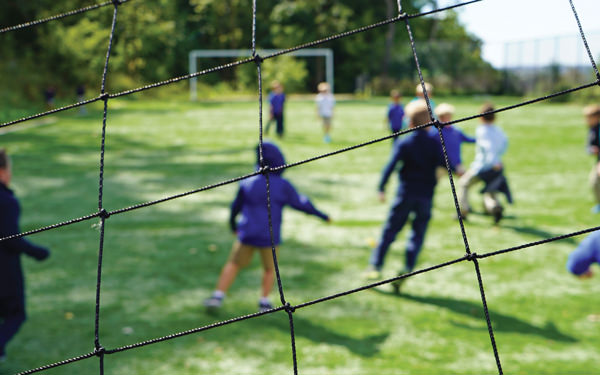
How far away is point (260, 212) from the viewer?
15.8ft

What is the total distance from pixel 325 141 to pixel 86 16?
2301cm

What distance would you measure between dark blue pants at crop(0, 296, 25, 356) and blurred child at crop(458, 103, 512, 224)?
4.88 meters

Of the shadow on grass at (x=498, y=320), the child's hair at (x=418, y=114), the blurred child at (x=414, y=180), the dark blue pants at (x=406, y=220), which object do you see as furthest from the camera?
the dark blue pants at (x=406, y=220)

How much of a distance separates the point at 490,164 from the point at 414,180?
241 cm

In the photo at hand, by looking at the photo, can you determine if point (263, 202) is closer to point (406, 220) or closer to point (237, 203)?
point (237, 203)

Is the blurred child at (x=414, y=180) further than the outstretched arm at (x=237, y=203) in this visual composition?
Yes

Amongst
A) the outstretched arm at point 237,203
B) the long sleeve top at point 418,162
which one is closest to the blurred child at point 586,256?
the long sleeve top at point 418,162

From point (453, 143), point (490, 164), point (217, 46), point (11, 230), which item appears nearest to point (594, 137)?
point (490, 164)

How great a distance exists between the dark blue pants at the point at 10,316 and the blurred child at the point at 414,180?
2809 mm

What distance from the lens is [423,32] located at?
4641cm

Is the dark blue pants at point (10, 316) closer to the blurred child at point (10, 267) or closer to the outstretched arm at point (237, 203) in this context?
the blurred child at point (10, 267)

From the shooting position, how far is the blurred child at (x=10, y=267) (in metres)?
3.95

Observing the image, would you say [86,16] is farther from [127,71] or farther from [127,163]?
[127,163]

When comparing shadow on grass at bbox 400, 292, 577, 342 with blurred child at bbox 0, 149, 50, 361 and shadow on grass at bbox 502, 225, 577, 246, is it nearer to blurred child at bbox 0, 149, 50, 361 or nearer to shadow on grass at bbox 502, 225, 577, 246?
shadow on grass at bbox 502, 225, 577, 246
